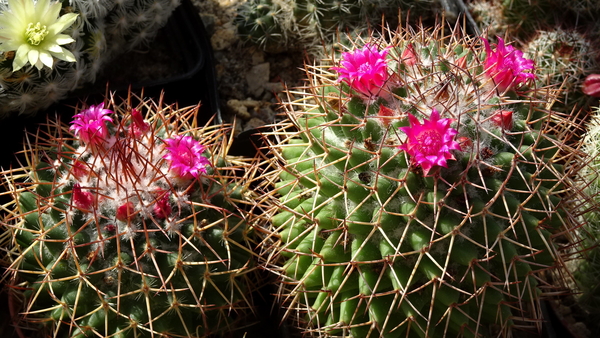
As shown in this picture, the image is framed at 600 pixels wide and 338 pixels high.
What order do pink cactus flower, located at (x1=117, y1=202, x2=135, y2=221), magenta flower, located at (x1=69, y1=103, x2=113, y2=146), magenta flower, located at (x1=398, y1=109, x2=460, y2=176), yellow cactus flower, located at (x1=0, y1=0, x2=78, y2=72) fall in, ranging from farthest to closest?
yellow cactus flower, located at (x1=0, y1=0, x2=78, y2=72), magenta flower, located at (x1=69, y1=103, x2=113, y2=146), pink cactus flower, located at (x1=117, y1=202, x2=135, y2=221), magenta flower, located at (x1=398, y1=109, x2=460, y2=176)

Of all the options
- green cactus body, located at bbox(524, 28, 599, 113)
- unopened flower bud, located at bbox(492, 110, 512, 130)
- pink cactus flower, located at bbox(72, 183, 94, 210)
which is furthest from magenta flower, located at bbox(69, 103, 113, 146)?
green cactus body, located at bbox(524, 28, 599, 113)

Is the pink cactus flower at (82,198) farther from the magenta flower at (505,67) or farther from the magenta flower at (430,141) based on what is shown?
the magenta flower at (505,67)

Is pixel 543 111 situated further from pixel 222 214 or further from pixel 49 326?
pixel 49 326

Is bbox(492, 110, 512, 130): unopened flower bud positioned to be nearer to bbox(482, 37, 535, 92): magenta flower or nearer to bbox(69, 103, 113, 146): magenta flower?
bbox(482, 37, 535, 92): magenta flower

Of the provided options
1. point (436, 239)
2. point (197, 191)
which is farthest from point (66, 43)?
point (436, 239)

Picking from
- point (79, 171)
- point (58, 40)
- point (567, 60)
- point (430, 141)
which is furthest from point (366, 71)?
point (567, 60)
